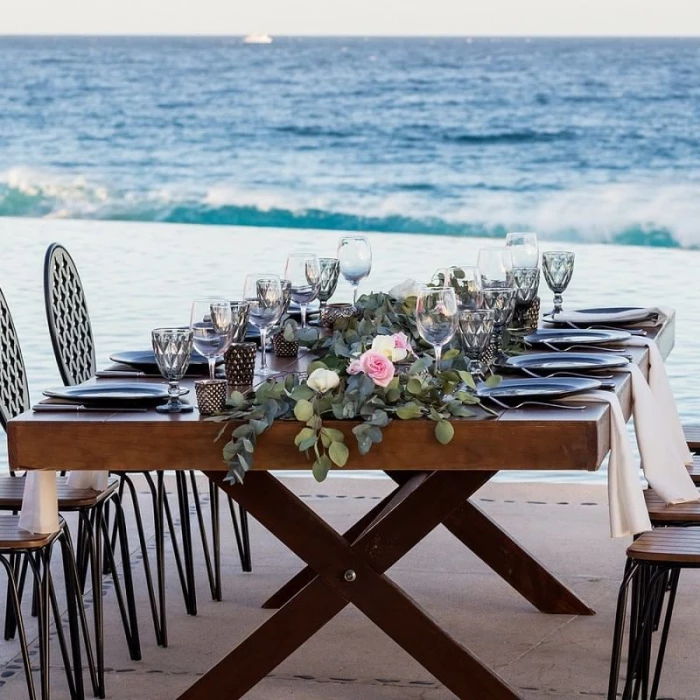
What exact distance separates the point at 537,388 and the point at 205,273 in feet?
27.6

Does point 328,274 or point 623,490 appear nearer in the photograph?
point 623,490

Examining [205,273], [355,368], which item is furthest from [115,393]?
[205,273]

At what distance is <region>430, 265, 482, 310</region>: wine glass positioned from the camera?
311 cm

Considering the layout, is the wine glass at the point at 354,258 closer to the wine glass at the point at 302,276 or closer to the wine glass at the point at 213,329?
the wine glass at the point at 302,276

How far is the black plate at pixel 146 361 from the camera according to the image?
314 cm

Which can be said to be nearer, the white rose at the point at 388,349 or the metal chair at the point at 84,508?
the white rose at the point at 388,349

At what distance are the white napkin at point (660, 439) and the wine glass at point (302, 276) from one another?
83 cm

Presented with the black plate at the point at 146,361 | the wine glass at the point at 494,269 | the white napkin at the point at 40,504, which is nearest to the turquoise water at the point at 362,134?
the wine glass at the point at 494,269

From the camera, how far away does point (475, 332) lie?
2811 mm

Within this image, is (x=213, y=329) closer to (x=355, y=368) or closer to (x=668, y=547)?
(x=355, y=368)

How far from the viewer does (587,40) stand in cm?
2270
